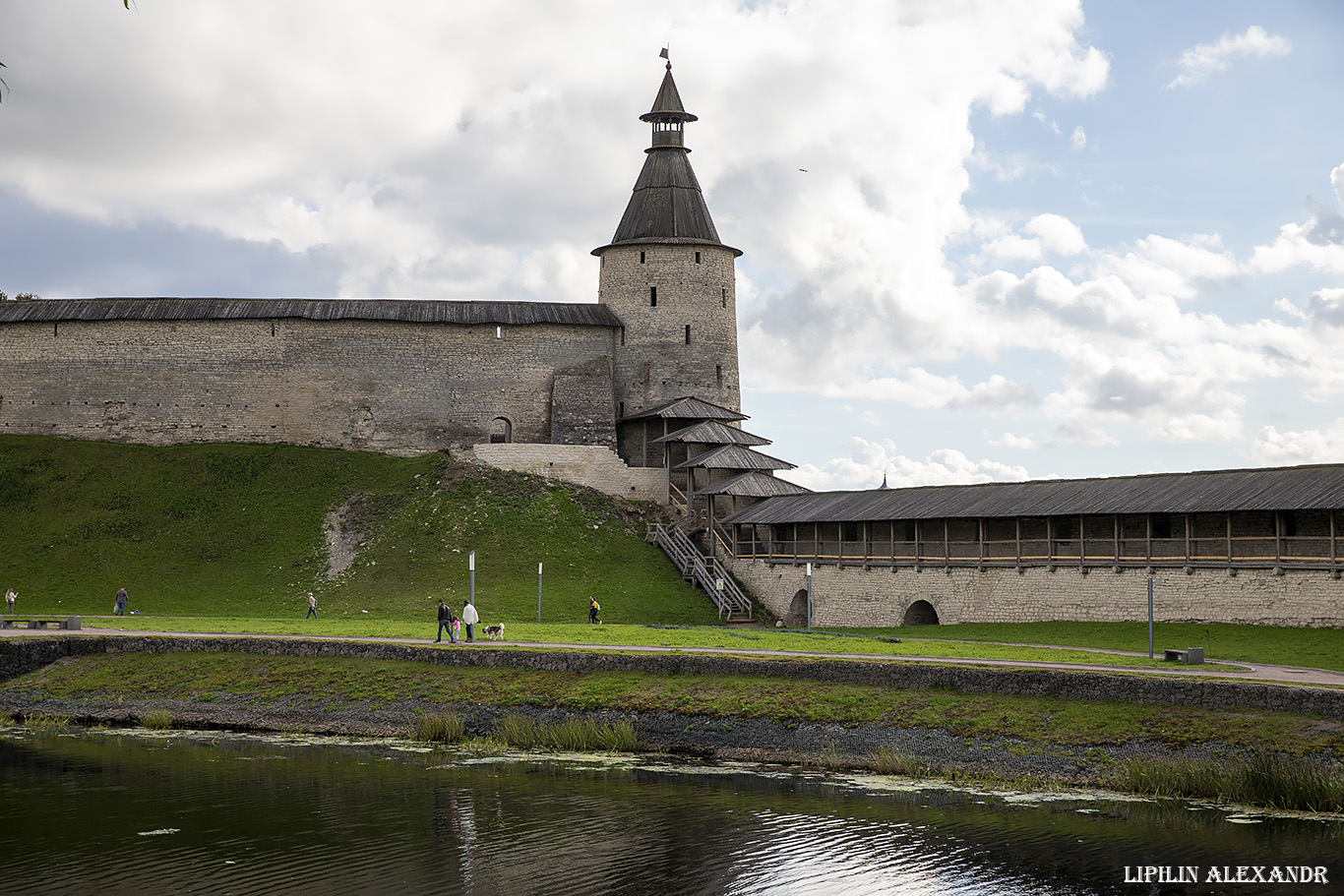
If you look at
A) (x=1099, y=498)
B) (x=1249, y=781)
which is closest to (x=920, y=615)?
(x=1099, y=498)

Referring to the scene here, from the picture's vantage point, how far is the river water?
1291 centimetres

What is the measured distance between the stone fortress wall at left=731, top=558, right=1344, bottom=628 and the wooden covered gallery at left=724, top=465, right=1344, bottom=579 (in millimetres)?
251

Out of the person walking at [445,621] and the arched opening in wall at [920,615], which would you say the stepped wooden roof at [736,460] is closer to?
the arched opening in wall at [920,615]

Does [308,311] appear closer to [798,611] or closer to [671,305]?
[671,305]

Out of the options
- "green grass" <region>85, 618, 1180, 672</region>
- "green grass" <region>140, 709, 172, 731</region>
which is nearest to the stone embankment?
"green grass" <region>140, 709, 172, 731</region>

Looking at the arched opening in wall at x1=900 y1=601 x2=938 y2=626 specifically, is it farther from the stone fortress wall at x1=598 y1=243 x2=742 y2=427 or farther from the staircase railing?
the stone fortress wall at x1=598 y1=243 x2=742 y2=427

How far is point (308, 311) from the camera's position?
49.7 metres

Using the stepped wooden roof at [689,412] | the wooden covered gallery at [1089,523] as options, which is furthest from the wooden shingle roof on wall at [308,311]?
the wooden covered gallery at [1089,523]

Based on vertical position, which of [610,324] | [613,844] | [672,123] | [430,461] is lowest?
[613,844]

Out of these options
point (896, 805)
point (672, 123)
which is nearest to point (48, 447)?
point (672, 123)

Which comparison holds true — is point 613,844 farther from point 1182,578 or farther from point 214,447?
point 214,447

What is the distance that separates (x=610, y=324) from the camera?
5016cm

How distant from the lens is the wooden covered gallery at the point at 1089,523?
26.1 m

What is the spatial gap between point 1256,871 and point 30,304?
49434 mm
